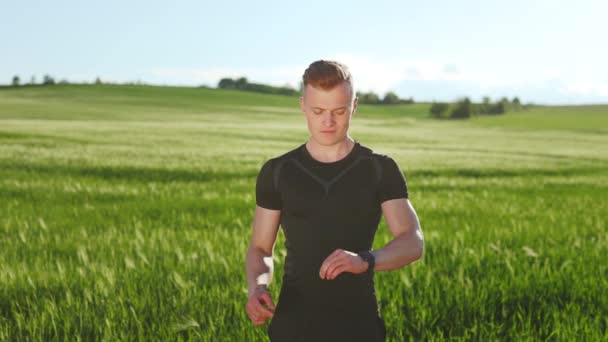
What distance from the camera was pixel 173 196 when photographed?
28.2ft

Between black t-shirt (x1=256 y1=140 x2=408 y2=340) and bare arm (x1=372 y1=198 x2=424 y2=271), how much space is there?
0.03 meters

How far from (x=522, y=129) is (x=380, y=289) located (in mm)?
69321

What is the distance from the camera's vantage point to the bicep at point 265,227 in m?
2.05

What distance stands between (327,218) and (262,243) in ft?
0.90

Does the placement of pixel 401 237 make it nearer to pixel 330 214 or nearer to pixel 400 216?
pixel 400 216

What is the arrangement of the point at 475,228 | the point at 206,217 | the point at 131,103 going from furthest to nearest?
the point at 131,103
the point at 206,217
the point at 475,228

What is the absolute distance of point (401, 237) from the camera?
1.93 metres

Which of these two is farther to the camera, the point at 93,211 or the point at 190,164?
the point at 190,164

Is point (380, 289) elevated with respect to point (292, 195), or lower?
lower

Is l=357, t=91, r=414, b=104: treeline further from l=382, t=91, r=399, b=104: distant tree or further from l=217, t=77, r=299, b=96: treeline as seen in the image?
l=217, t=77, r=299, b=96: treeline

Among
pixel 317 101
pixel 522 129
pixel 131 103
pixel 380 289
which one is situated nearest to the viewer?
pixel 317 101

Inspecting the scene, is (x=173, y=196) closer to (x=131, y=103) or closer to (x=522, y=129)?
(x=522, y=129)

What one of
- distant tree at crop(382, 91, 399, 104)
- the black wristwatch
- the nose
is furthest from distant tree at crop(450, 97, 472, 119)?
the black wristwatch

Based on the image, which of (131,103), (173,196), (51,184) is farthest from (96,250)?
(131,103)
